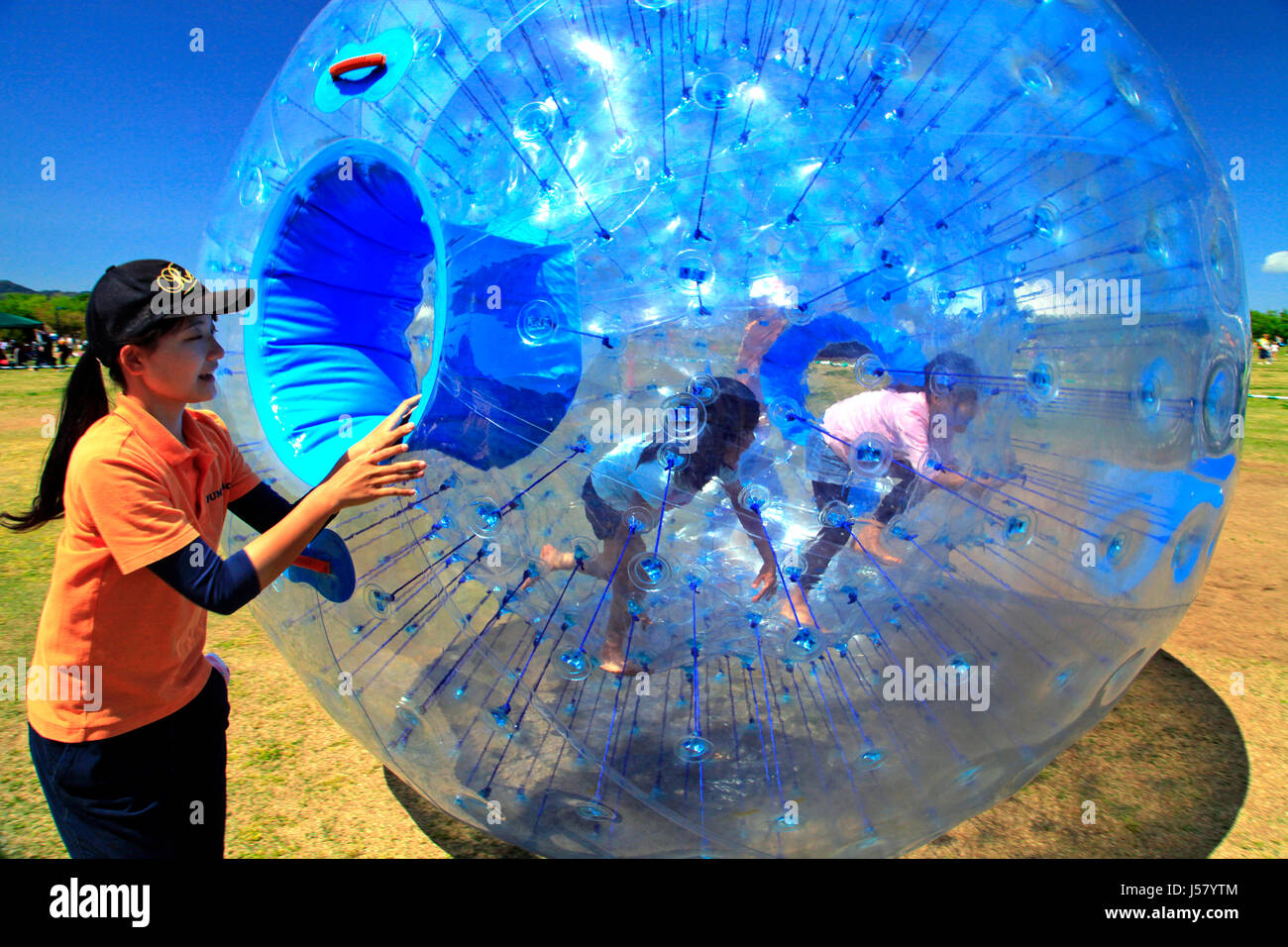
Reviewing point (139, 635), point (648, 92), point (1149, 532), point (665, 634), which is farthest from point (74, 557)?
point (1149, 532)

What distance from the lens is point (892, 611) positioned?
206 centimetres

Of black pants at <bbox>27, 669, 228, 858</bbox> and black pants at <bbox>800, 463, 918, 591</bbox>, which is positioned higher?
black pants at <bbox>800, 463, 918, 591</bbox>

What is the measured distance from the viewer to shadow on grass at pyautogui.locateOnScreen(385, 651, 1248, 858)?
299 centimetres

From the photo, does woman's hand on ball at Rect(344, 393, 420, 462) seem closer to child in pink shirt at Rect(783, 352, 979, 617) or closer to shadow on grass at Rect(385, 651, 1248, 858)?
child in pink shirt at Rect(783, 352, 979, 617)

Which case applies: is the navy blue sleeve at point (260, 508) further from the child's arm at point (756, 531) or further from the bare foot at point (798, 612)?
the bare foot at point (798, 612)

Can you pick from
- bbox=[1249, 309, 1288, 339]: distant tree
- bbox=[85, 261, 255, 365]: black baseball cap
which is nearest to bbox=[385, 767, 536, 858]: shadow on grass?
bbox=[85, 261, 255, 365]: black baseball cap

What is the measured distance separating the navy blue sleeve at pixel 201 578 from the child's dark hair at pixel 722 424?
916 mm

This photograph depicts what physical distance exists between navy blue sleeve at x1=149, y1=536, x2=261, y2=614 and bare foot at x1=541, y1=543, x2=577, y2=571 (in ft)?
2.20

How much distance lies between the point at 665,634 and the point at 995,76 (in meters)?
1.66

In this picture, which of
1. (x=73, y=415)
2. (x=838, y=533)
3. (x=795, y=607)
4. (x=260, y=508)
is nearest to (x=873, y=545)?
(x=838, y=533)

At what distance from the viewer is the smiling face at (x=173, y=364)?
5.99 ft

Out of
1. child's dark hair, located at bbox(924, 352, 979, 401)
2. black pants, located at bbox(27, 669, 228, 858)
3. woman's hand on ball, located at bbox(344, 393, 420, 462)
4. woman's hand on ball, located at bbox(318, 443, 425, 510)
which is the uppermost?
child's dark hair, located at bbox(924, 352, 979, 401)

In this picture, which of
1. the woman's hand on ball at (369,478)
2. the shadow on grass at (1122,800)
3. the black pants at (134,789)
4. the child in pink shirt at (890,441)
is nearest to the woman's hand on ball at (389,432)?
the woman's hand on ball at (369,478)
